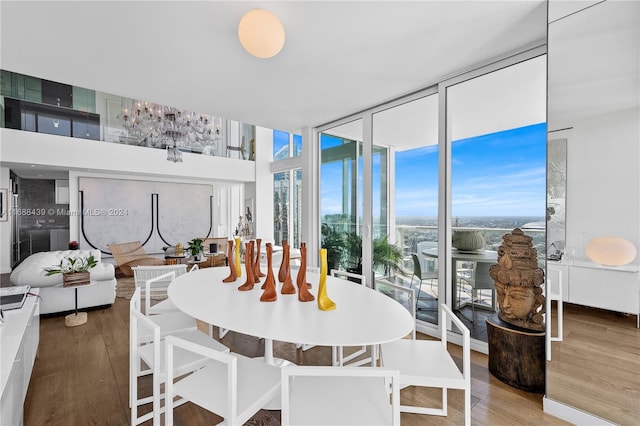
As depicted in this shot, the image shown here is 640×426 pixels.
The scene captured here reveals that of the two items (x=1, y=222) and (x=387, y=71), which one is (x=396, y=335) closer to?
(x=387, y=71)

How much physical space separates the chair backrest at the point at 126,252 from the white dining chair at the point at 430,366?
239 inches

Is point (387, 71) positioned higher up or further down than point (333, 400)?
higher up

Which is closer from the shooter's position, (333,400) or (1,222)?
(333,400)

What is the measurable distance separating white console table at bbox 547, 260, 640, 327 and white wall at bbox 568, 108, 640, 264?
10 centimetres

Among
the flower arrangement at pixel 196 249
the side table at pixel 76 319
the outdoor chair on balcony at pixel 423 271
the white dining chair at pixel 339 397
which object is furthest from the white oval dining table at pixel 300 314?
the flower arrangement at pixel 196 249

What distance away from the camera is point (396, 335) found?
1277mm

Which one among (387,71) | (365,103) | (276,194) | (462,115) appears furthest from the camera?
(276,194)

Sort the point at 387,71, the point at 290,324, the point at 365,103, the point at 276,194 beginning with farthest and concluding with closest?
the point at 276,194
the point at 365,103
the point at 387,71
the point at 290,324

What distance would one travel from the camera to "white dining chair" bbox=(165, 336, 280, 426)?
111 cm

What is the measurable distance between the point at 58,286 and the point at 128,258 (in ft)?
8.17

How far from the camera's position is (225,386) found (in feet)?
4.32

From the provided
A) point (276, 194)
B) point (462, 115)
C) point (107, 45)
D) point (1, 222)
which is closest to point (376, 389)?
point (462, 115)

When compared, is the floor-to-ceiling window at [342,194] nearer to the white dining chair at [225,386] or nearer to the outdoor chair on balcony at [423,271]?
the outdoor chair on balcony at [423,271]

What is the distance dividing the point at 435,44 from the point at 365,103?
1.23m
